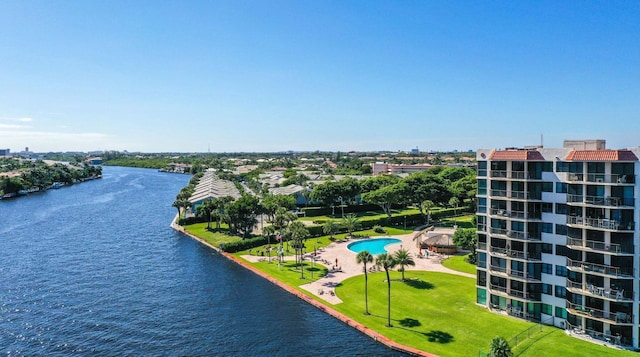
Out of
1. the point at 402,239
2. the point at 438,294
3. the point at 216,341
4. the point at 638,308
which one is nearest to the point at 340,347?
the point at 216,341

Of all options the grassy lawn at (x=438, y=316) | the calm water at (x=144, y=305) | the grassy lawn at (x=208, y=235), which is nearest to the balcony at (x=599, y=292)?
the grassy lawn at (x=438, y=316)

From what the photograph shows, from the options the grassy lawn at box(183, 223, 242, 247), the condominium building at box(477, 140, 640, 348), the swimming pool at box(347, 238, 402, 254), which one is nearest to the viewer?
the condominium building at box(477, 140, 640, 348)

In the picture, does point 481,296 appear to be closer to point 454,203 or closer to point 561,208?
point 561,208

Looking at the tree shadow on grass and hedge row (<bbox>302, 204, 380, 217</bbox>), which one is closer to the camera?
the tree shadow on grass

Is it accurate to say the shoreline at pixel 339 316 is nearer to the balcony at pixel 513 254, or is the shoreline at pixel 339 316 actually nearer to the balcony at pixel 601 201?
the balcony at pixel 513 254

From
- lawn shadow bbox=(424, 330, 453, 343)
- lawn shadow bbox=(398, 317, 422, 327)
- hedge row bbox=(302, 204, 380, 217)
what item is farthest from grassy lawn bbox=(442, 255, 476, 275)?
hedge row bbox=(302, 204, 380, 217)

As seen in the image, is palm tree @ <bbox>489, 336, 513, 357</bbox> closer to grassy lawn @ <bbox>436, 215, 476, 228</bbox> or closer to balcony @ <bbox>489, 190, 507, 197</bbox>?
balcony @ <bbox>489, 190, 507, 197</bbox>

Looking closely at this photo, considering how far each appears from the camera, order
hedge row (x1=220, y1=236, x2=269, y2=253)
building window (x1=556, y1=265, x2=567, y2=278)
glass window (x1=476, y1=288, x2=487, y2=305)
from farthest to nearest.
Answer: hedge row (x1=220, y1=236, x2=269, y2=253), glass window (x1=476, y1=288, x2=487, y2=305), building window (x1=556, y1=265, x2=567, y2=278)
